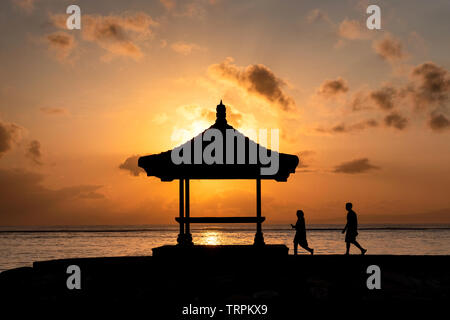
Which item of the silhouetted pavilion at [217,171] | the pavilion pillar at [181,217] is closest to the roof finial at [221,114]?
the silhouetted pavilion at [217,171]

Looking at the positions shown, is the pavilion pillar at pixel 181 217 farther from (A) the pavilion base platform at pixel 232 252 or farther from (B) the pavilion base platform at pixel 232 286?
(B) the pavilion base platform at pixel 232 286

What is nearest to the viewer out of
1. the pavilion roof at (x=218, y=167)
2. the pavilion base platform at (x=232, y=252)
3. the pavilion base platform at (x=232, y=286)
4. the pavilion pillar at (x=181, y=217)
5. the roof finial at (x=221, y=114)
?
the pavilion base platform at (x=232, y=286)

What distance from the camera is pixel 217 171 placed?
15.2 metres

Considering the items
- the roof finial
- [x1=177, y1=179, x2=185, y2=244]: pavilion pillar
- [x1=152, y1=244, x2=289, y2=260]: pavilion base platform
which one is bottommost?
[x1=152, y1=244, x2=289, y2=260]: pavilion base platform

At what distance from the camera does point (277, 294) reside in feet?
40.4

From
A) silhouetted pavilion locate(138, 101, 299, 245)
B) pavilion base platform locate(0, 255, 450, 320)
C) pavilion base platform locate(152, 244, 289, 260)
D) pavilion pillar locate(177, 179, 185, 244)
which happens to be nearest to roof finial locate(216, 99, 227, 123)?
silhouetted pavilion locate(138, 101, 299, 245)

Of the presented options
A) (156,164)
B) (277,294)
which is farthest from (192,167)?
(277,294)

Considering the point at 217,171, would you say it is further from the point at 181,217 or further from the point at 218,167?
the point at 181,217

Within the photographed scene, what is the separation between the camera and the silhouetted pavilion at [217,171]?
14.7 metres

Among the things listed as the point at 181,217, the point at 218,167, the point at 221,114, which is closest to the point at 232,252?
the point at 181,217

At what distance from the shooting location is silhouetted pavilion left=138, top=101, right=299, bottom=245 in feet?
48.2

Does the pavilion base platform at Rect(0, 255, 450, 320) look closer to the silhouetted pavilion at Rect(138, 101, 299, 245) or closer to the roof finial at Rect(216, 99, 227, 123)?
the silhouetted pavilion at Rect(138, 101, 299, 245)
